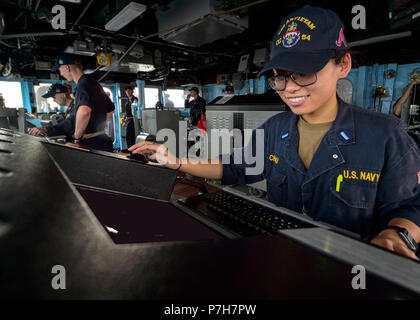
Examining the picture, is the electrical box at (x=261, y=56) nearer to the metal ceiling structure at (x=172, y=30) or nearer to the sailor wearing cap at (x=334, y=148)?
the metal ceiling structure at (x=172, y=30)

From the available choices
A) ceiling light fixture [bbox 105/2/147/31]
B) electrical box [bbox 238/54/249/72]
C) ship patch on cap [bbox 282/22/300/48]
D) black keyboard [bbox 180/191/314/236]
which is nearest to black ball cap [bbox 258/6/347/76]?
ship patch on cap [bbox 282/22/300/48]

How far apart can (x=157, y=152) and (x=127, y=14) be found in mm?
2418

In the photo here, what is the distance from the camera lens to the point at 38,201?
12.1 inches

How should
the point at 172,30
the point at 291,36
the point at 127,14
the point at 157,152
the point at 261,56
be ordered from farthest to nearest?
the point at 261,56 → the point at 172,30 → the point at 127,14 → the point at 157,152 → the point at 291,36

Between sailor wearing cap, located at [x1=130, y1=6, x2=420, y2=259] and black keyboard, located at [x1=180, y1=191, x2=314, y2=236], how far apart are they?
0.83 feet

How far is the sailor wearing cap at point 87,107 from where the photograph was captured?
7.90 feet

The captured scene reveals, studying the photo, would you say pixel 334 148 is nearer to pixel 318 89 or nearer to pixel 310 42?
pixel 318 89

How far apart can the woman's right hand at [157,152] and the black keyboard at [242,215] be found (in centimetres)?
25

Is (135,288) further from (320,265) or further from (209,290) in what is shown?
(320,265)

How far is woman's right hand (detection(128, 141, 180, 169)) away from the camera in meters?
1.04

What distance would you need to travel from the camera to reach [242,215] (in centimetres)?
71

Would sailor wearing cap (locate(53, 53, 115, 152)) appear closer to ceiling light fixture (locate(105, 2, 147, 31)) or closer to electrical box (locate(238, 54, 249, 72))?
ceiling light fixture (locate(105, 2, 147, 31))

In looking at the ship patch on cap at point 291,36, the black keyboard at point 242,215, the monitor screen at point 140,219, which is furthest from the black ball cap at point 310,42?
the monitor screen at point 140,219

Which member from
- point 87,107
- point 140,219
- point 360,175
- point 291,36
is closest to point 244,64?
point 87,107
